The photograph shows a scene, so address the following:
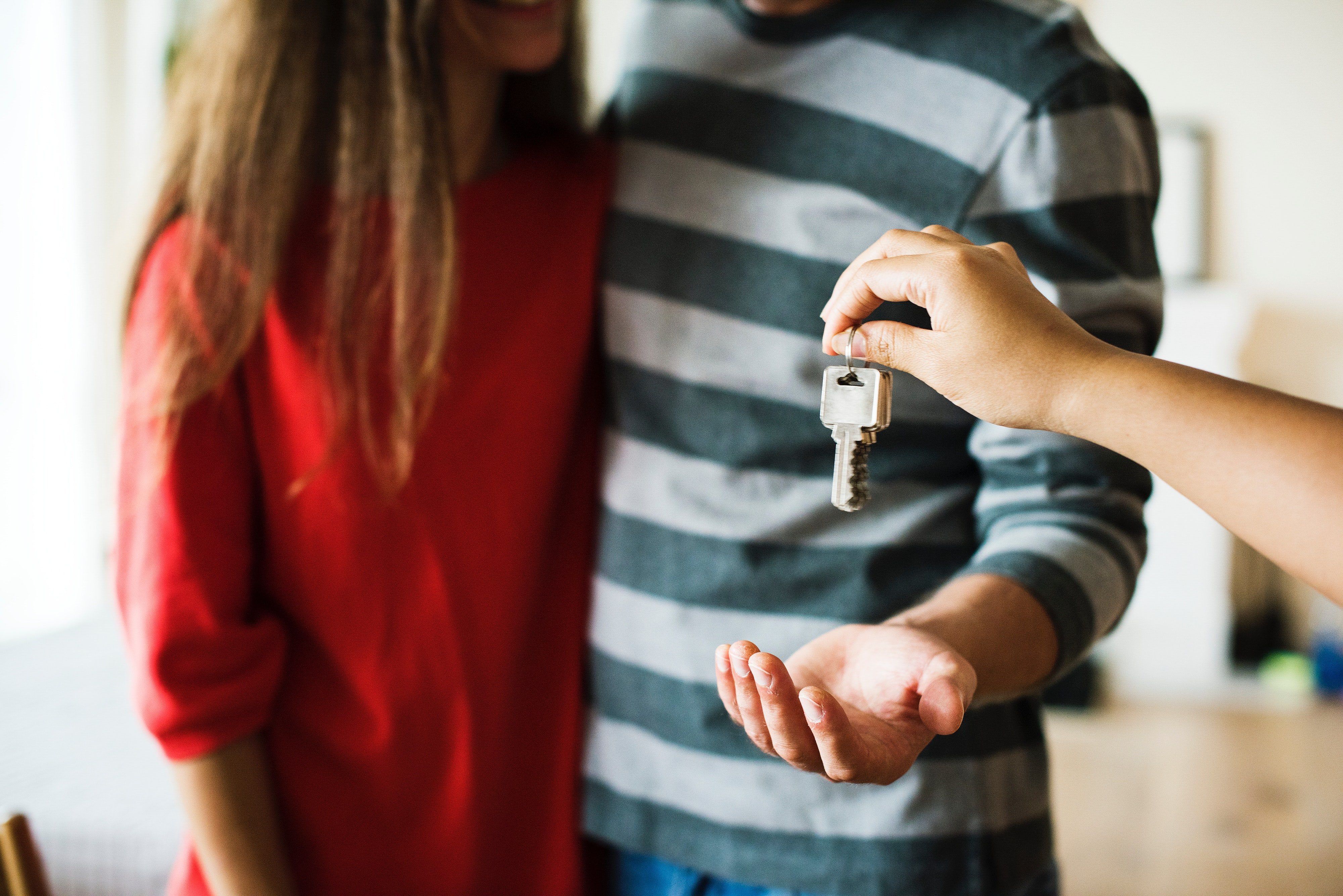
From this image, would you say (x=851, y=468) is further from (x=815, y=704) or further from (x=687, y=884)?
(x=687, y=884)

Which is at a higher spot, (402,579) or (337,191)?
(337,191)

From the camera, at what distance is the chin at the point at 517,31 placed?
26.7 inches

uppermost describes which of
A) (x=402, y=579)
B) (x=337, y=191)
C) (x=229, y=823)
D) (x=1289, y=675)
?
(x=337, y=191)

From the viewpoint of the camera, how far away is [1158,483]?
4.75 feet

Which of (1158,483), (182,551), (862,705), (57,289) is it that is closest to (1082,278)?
(862,705)

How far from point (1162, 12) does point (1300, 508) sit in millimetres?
2863

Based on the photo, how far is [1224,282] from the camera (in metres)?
2.76

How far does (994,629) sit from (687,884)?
1.08 feet

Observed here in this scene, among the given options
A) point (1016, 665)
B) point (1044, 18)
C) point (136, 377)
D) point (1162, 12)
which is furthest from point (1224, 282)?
point (136, 377)

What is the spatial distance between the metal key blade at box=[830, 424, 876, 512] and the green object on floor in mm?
2878

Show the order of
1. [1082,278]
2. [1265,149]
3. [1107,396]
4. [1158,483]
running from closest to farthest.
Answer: [1107,396] < [1082,278] < [1158,483] < [1265,149]

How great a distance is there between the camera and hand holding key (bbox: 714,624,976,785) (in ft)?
1.15

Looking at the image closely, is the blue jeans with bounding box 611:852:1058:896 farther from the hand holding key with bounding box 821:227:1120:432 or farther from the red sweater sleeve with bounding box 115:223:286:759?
the hand holding key with bounding box 821:227:1120:432

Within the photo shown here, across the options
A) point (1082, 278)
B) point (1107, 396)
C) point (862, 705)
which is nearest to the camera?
point (1107, 396)
